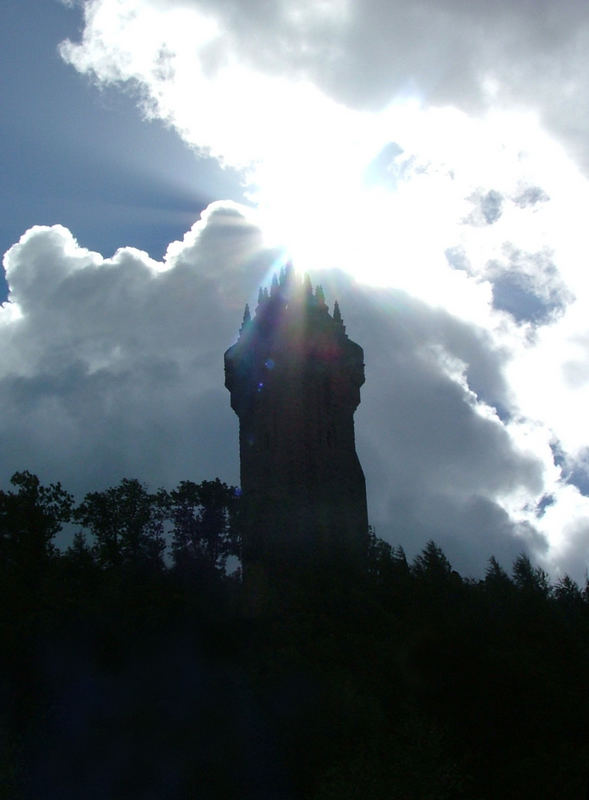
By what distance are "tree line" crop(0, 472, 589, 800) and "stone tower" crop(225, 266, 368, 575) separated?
8999mm

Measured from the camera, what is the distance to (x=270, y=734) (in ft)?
119

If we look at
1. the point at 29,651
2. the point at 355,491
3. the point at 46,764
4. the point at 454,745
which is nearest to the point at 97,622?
the point at 29,651

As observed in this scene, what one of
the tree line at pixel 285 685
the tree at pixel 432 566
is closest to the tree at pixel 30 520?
the tree line at pixel 285 685

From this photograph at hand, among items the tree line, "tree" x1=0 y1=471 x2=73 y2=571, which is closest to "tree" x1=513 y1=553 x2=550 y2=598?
the tree line

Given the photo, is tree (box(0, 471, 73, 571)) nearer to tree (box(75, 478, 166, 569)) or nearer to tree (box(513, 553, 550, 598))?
tree (box(75, 478, 166, 569))

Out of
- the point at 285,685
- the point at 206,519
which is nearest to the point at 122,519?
the point at 206,519

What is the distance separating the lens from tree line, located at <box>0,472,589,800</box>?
34125mm

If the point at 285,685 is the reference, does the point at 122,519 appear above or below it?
above

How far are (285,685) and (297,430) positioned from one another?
107 feet

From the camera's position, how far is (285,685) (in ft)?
127

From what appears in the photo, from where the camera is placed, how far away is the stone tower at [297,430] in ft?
218

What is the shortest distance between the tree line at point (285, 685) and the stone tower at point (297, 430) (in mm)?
8999

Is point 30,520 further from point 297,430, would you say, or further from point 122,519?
point 297,430

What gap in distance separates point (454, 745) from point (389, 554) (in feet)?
91.0
